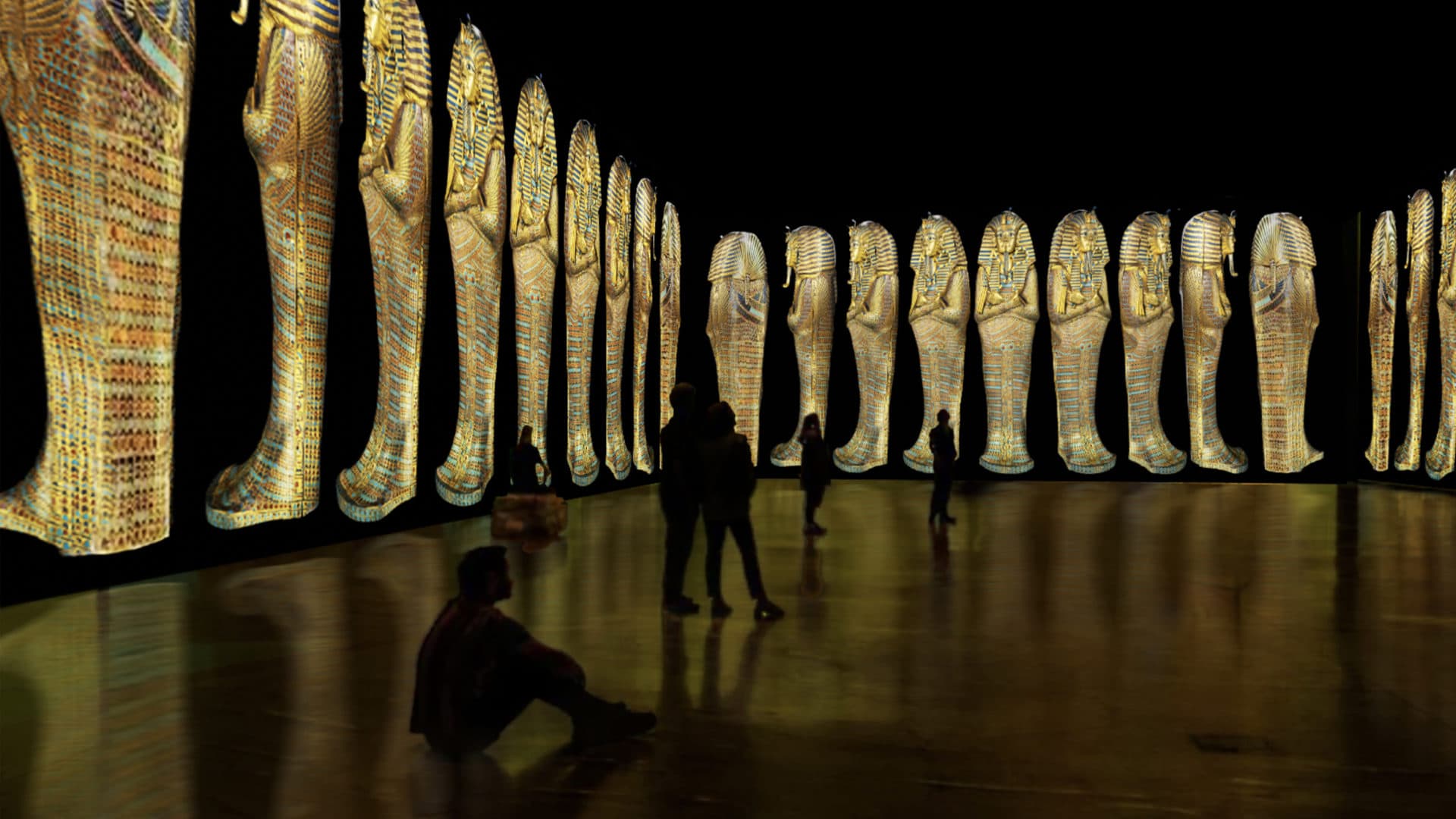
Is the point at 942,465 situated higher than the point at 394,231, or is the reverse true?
the point at 394,231

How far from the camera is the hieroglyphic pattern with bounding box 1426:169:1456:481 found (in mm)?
14477

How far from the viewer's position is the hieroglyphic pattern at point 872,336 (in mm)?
18594

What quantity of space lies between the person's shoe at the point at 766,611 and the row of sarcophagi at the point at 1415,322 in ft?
41.0

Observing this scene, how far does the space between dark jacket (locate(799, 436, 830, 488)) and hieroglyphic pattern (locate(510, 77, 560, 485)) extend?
3.06m

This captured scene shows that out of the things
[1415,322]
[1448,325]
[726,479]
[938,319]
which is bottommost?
[726,479]

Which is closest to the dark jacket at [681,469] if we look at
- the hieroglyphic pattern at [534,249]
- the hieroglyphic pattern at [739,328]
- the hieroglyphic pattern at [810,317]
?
Result: the hieroglyphic pattern at [534,249]

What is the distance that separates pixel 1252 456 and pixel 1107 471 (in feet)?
7.32

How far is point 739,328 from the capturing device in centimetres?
1847

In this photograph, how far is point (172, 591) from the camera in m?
6.66

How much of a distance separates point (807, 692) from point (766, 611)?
5.19ft

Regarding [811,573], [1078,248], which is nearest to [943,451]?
[811,573]

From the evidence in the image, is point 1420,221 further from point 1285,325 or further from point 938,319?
point 938,319

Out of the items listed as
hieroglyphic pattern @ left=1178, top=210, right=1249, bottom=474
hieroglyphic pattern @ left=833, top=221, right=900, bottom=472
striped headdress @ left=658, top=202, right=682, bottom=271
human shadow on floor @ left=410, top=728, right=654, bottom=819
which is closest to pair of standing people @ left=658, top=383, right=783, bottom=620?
human shadow on floor @ left=410, top=728, right=654, bottom=819

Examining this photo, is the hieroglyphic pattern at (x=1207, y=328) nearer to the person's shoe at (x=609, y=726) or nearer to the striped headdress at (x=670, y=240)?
the striped headdress at (x=670, y=240)
